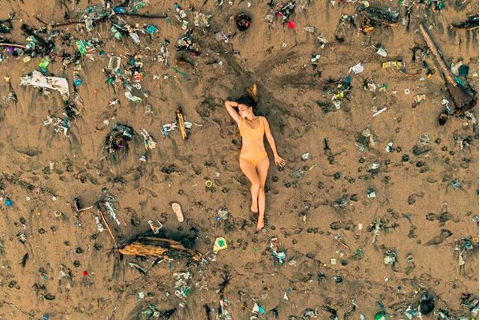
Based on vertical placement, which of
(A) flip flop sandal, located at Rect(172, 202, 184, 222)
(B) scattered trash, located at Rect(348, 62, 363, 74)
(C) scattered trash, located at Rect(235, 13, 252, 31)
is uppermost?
(C) scattered trash, located at Rect(235, 13, 252, 31)

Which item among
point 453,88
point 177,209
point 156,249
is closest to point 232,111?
point 177,209

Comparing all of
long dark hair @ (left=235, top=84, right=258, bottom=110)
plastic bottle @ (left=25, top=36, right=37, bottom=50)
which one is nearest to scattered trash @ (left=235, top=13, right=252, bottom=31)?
long dark hair @ (left=235, top=84, right=258, bottom=110)

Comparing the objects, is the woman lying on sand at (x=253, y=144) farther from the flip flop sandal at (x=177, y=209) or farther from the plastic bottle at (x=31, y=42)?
the plastic bottle at (x=31, y=42)

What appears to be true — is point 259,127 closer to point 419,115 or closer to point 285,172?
point 285,172

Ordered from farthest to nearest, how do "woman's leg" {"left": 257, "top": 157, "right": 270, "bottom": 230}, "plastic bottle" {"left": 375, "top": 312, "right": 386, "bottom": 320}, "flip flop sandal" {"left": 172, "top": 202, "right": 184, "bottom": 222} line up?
"plastic bottle" {"left": 375, "top": 312, "right": 386, "bottom": 320} → "flip flop sandal" {"left": 172, "top": 202, "right": 184, "bottom": 222} → "woman's leg" {"left": 257, "top": 157, "right": 270, "bottom": 230}

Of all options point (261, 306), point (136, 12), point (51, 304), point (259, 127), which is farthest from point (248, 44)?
point (51, 304)

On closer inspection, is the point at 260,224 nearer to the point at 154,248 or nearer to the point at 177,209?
the point at 177,209

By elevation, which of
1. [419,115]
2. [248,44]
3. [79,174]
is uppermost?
[248,44]

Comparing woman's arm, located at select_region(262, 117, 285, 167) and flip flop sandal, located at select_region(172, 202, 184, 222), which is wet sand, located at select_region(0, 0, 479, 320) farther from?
woman's arm, located at select_region(262, 117, 285, 167)
